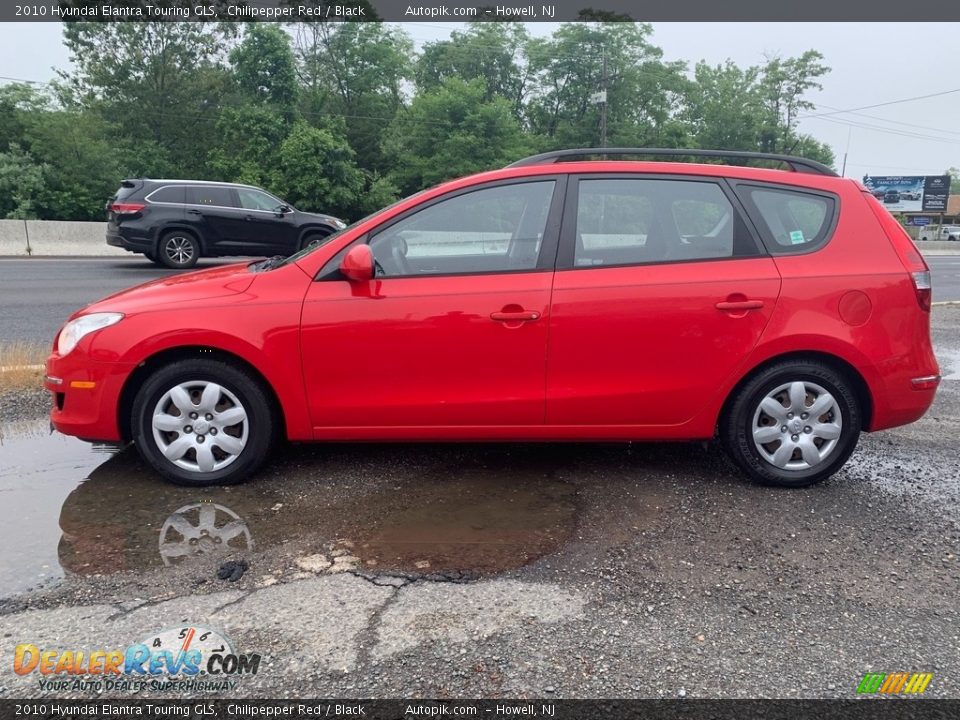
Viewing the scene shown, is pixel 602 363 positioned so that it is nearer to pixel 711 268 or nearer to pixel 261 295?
pixel 711 268

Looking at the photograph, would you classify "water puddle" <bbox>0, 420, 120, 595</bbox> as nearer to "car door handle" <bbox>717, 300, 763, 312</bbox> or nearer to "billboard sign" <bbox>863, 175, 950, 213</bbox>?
"car door handle" <bbox>717, 300, 763, 312</bbox>

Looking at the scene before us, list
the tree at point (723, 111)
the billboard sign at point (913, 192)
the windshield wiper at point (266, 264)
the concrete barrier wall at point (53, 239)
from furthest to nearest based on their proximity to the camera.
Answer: the billboard sign at point (913, 192) → the tree at point (723, 111) → the concrete barrier wall at point (53, 239) → the windshield wiper at point (266, 264)

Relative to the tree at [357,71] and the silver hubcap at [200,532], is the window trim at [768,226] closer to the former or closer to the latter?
the silver hubcap at [200,532]

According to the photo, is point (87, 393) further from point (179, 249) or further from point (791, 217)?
point (179, 249)

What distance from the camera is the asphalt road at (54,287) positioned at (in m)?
7.99

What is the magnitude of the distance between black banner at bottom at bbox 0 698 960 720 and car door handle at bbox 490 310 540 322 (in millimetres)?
1885

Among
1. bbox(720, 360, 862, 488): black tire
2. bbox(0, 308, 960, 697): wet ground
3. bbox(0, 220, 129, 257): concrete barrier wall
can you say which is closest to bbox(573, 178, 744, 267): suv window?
bbox(720, 360, 862, 488): black tire

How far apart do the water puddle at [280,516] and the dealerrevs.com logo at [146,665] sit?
540mm

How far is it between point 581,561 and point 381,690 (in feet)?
3.62

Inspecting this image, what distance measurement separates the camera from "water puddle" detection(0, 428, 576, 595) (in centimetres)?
295

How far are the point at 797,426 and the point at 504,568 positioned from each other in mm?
1868

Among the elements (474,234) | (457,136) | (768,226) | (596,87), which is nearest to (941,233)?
(596,87)

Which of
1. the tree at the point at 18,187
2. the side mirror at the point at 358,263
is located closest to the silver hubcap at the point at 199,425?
the side mirror at the point at 358,263

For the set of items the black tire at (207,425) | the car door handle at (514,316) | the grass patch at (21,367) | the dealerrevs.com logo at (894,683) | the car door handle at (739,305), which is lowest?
the dealerrevs.com logo at (894,683)
